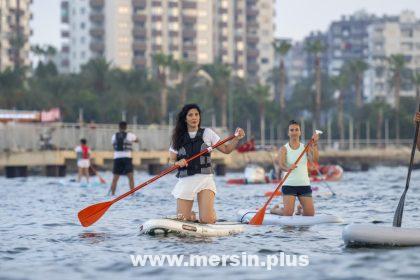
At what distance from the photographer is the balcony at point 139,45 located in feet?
556

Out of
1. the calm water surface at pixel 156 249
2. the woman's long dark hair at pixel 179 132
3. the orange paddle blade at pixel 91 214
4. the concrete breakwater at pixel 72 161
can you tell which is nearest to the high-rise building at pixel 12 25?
the concrete breakwater at pixel 72 161

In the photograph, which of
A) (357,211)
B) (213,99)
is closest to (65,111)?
(213,99)

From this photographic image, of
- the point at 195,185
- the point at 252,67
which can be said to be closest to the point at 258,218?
the point at 195,185

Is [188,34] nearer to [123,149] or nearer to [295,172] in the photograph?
[123,149]

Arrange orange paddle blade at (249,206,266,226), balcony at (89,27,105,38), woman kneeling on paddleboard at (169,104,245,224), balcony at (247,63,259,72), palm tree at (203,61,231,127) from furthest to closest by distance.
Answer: balcony at (247,63,259,72), balcony at (89,27,105,38), palm tree at (203,61,231,127), orange paddle blade at (249,206,266,226), woman kneeling on paddleboard at (169,104,245,224)

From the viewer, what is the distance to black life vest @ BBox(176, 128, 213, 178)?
14.1m

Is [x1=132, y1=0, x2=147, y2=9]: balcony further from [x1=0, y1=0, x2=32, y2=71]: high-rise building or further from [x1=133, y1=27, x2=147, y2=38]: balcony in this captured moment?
[x1=0, y1=0, x2=32, y2=71]: high-rise building

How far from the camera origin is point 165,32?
174 meters

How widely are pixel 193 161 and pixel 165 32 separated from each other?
529 ft

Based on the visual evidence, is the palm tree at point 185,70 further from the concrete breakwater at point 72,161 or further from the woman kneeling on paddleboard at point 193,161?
the woman kneeling on paddleboard at point 193,161

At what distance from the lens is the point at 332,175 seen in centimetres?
4097

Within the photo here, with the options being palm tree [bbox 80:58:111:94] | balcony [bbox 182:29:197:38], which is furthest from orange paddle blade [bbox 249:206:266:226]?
balcony [bbox 182:29:197:38]

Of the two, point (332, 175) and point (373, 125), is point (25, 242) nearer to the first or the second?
point (332, 175)

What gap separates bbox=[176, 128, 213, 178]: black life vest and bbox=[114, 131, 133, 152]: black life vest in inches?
424
